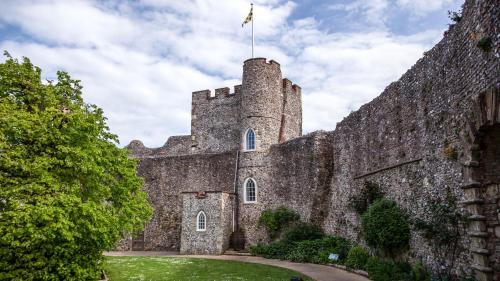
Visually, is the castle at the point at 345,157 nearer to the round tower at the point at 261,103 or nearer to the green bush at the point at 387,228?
the round tower at the point at 261,103

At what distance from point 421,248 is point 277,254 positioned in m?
11.1

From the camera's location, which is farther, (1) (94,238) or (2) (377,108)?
(2) (377,108)

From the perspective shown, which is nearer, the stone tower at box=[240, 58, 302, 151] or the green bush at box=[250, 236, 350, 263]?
the green bush at box=[250, 236, 350, 263]

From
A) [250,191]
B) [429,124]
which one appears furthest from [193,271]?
[250,191]

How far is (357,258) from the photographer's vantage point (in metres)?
16.5

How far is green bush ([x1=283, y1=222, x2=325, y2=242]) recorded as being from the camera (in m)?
23.0

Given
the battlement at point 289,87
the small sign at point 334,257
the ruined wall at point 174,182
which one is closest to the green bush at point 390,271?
the small sign at point 334,257

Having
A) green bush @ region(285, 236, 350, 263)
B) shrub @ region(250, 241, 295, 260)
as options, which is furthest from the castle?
shrub @ region(250, 241, 295, 260)

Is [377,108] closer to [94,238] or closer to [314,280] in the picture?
[314,280]

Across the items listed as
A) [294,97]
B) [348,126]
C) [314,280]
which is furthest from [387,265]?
[294,97]

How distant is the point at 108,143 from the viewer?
1395cm

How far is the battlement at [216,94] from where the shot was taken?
112 ft

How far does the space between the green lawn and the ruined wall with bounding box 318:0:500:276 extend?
4.70 m

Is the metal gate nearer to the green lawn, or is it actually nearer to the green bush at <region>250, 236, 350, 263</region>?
the green lawn
